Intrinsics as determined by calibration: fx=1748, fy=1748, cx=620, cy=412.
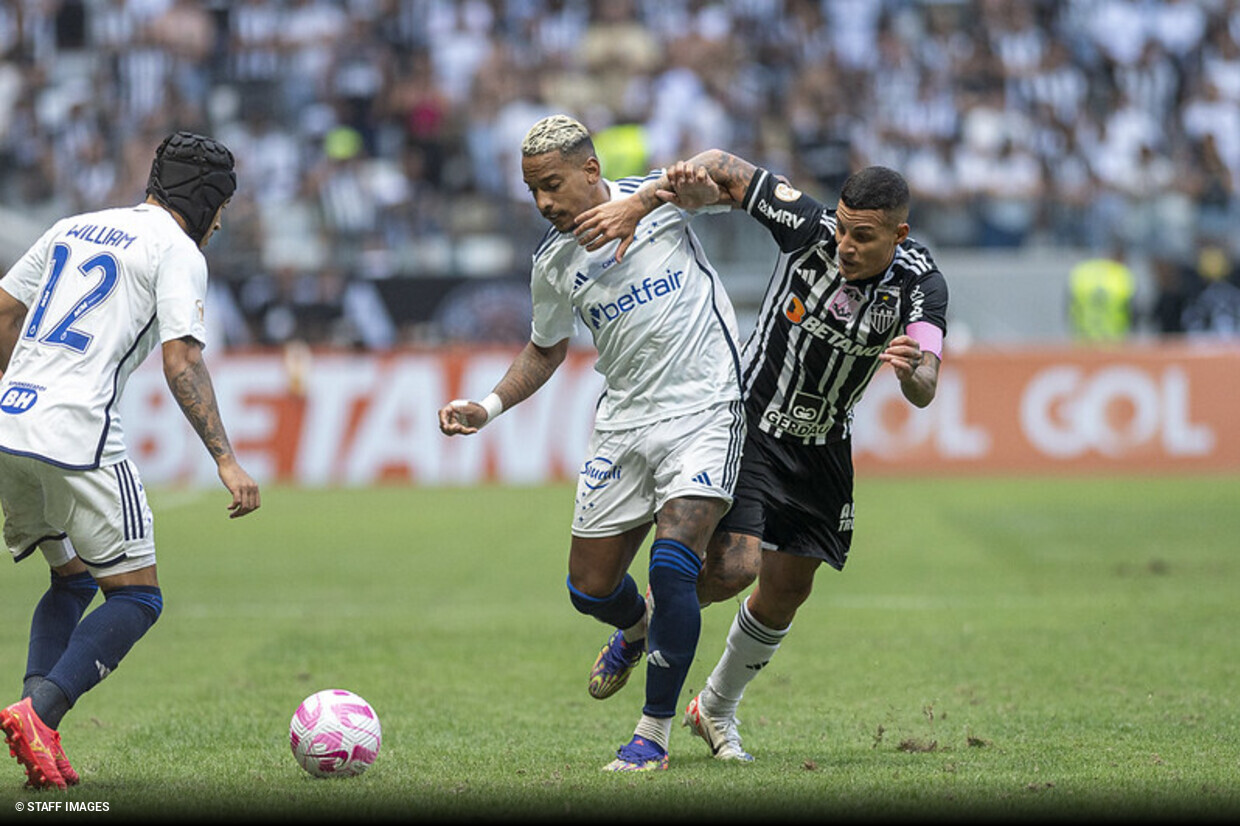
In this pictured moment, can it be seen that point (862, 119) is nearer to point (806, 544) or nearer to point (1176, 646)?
point (1176, 646)

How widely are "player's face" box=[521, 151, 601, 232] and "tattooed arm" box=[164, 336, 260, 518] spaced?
4.80 feet

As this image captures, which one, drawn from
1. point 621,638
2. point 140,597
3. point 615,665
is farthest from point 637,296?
point 140,597

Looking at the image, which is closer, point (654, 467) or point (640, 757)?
point (640, 757)

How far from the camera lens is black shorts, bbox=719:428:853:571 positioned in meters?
7.19

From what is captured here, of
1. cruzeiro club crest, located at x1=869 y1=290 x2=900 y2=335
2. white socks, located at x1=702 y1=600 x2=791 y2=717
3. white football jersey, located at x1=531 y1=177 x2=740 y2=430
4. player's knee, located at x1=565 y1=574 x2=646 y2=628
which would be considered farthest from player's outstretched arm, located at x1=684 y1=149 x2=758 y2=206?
white socks, located at x1=702 y1=600 x2=791 y2=717

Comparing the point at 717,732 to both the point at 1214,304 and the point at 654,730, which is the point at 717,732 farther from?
the point at 1214,304

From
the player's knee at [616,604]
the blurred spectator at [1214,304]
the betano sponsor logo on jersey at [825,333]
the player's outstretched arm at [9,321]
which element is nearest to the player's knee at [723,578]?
the player's knee at [616,604]

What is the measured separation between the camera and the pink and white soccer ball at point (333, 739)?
6.37 m

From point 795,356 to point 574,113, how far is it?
59.3 ft

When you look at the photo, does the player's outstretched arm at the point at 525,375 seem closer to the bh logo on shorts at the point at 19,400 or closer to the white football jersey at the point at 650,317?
the white football jersey at the point at 650,317

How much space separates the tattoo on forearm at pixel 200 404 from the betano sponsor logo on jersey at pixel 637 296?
5.27ft

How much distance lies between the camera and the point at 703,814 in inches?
219

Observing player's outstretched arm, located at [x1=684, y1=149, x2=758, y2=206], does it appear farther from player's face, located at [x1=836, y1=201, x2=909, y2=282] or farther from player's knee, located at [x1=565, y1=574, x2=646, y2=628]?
player's knee, located at [x1=565, y1=574, x2=646, y2=628]

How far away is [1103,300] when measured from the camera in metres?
22.5
